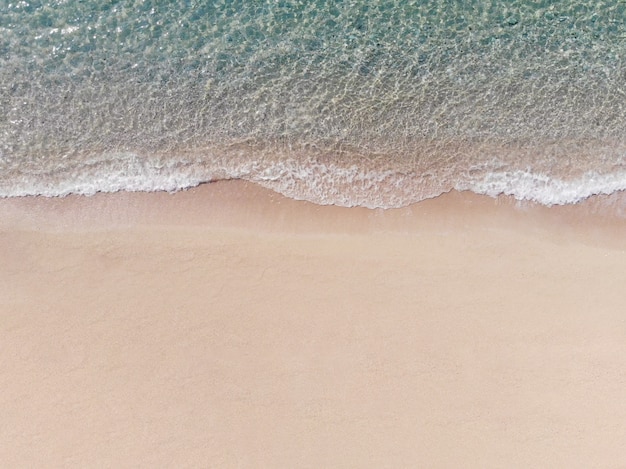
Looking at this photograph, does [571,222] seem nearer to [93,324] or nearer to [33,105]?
[93,324]

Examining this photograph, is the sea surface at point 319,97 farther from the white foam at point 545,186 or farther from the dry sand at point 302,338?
the dry sand at point 302,338

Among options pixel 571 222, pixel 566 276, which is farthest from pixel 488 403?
pixel 571 222

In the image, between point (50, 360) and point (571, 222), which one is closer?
point (50, 360)

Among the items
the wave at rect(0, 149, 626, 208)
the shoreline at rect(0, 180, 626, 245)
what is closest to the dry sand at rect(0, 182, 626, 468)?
the shoreline at rect(0, 180, 626, 245)

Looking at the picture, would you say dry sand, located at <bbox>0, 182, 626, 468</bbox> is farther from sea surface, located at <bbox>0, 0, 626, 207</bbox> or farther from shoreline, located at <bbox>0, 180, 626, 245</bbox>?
sea surface, located at <bbox>0, 0, 626, 207</bbox>

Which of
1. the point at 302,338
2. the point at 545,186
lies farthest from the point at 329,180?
the point at 545,186
